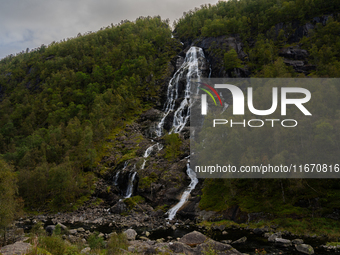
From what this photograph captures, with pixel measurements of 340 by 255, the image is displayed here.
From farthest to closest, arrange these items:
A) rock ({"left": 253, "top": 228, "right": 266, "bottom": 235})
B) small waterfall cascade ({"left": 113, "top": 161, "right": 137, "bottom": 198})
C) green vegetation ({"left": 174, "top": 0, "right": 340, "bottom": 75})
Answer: green vegetation ({"left": 174, "top": 0, "right": 340, "bottom": 75}), small waterfall cascade ({"left": 113, "top": 161, "right": 137, "bottom": 198}), rock ({"left": 253, "top": 228, "right": 266, "bottom": 235})

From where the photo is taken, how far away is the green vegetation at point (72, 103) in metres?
68.7

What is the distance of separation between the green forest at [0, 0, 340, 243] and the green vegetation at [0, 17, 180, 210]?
0.45 m

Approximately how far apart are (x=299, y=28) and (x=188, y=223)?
124 m

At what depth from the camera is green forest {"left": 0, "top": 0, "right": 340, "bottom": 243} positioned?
47938mm

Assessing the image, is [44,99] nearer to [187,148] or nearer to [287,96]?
[187,148]

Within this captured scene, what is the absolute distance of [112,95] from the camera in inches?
4449

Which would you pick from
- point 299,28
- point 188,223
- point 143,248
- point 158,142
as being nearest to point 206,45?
point 299,28

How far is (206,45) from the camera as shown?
140625 mm

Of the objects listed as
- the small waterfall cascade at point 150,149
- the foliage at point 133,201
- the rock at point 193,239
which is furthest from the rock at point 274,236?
the small waterfall cascade at point 150,149

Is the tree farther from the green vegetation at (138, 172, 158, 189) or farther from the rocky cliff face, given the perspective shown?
the green vegetation at (138, 172, 158, 189)

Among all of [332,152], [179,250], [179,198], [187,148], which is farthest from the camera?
[187,148]

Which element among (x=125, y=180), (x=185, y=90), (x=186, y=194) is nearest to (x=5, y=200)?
(x=125, y=180)

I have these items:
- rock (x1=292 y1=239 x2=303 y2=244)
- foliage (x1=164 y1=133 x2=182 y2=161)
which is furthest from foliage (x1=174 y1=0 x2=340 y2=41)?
rock (x1=292 y1=239 x2=303 y2=244)

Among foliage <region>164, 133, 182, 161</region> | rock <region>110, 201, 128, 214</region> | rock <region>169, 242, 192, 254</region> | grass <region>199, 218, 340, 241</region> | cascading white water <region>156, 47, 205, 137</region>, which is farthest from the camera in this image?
cascading white water <region>156, 47, 205, 137</region>
